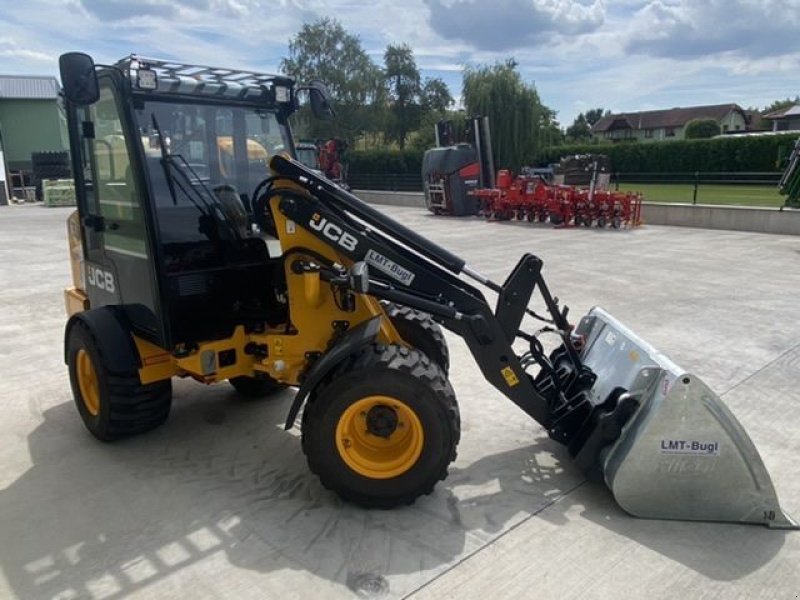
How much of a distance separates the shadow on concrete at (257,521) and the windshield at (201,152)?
55.8 inches

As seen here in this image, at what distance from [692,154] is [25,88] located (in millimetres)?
35009

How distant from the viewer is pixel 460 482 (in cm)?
365

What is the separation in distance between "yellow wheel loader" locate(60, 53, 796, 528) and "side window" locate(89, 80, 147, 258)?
17 mm

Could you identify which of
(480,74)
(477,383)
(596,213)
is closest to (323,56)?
(480,74)

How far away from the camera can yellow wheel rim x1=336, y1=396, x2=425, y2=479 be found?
10.7 ft

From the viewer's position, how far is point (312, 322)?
3664 mm

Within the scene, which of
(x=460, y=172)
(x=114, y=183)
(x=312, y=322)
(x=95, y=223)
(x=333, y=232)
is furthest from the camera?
(x=460, y=172)

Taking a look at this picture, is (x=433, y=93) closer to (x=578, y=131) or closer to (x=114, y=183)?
(x=578, y=131)

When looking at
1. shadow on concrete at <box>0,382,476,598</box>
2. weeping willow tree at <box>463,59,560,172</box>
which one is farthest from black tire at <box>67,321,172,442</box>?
weeping willow tree at <box>463,59,560,172</box>

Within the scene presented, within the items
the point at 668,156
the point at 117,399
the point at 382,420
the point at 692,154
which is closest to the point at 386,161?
the point at 668,156

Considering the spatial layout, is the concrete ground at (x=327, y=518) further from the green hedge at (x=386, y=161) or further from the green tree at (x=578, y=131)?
the green tree at (x=578, y=131)

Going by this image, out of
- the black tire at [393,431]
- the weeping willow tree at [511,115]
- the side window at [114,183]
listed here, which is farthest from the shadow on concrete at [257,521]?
the weeping willow tree at [511,115]

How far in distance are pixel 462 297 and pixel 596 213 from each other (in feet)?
43.0

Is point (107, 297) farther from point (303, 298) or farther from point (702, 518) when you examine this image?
point (702, 518)
